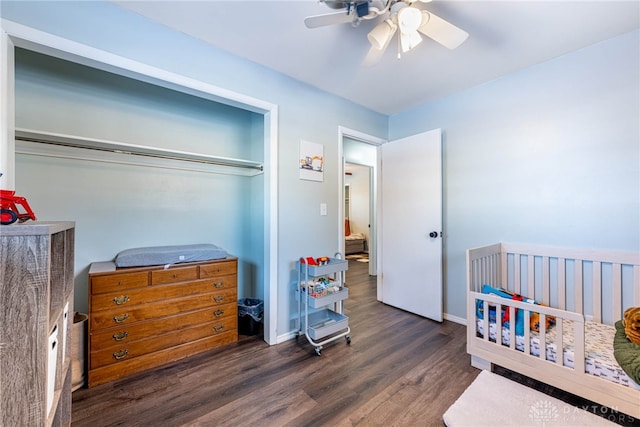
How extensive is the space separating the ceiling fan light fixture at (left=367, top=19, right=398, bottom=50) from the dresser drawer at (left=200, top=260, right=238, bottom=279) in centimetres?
Answer: 195

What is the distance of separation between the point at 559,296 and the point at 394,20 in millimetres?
2424

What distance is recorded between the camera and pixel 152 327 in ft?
6.20

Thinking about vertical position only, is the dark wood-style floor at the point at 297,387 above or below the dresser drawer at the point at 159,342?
below

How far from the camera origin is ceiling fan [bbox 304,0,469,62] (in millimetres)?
1372

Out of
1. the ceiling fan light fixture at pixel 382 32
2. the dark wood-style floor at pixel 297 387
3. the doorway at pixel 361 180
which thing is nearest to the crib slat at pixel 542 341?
the dark wood-style floor at pixel 297 387

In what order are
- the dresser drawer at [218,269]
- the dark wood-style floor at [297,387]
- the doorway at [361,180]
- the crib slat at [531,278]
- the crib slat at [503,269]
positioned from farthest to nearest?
1. the doorway at [361,180]
2. the crib slat at [503,269]
3. the crib slat at [531,278]
4. the dresser drawer at [218,269]
5. the dark wood-style floor at [297,387]

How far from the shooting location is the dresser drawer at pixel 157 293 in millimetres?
1727

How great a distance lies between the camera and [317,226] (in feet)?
8.60

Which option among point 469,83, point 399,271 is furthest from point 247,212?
point 469,83

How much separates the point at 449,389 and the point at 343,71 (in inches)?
101

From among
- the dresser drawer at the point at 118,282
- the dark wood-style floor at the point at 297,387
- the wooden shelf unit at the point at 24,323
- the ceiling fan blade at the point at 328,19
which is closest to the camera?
the wooden shelf unit at the point at 24,323

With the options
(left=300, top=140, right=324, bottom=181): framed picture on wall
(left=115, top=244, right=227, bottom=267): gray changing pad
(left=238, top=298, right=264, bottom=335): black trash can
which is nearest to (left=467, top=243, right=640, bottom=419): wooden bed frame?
(left=300, top=140, right=324, bottom=181): framed picture on wall

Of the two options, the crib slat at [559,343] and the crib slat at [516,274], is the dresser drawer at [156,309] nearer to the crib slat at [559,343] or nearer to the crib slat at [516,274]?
the crib slat at [559,343]

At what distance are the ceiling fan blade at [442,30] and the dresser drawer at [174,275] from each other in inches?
89.7
